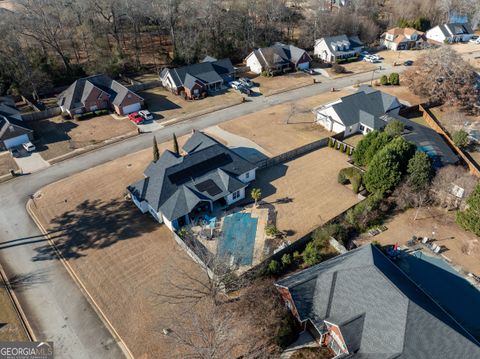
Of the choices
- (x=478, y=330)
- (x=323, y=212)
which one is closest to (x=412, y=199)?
(x=323, y=212)

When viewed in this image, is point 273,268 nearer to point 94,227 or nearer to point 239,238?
point 239,238

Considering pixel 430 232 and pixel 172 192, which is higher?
pixel 172 192

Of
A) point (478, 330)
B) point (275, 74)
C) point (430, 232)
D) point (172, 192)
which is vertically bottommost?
point (478, 330)

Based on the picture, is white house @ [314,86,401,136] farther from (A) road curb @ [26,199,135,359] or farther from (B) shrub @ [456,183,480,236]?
(A) road curb @ [26,199,135,359]

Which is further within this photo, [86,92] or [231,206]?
[86,92]

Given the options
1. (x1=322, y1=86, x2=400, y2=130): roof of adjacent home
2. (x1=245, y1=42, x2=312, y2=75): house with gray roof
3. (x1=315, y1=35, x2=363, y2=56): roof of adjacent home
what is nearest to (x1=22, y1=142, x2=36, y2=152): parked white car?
(x1=322, y1=86, x2=400, y2=130): roof of adjacent home

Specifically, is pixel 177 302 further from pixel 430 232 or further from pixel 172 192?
pixel 430 232

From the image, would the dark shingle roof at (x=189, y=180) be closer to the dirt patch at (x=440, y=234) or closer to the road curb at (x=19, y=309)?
the road curb at (x=19, y=309)

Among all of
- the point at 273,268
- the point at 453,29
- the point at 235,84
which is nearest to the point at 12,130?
the point at 235,84
